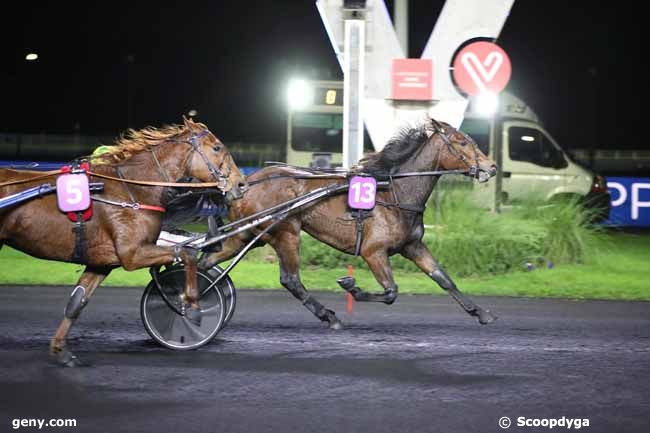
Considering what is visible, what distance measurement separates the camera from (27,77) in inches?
1882

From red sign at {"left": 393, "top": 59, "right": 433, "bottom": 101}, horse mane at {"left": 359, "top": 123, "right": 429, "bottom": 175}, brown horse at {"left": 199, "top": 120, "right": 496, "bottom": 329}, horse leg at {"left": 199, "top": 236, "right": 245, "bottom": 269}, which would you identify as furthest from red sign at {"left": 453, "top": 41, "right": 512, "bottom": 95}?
horse leg at {"left": 199, "top": 236, "right": 245, "bottom": 269}

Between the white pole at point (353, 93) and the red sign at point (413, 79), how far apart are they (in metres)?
0.74

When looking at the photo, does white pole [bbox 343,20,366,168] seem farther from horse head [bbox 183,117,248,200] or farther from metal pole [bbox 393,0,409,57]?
horse head [bbox 183,117,248,200]

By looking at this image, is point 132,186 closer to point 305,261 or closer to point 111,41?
point 305,261

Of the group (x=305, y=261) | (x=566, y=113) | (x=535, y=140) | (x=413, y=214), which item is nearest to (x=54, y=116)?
(x=566, y=113)

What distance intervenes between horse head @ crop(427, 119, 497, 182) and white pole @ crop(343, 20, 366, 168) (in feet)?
10.8

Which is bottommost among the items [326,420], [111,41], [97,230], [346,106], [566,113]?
[326,420]

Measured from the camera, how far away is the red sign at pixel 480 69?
1256 centimetres

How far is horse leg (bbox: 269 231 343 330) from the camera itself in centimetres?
813

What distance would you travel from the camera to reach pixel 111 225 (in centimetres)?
670

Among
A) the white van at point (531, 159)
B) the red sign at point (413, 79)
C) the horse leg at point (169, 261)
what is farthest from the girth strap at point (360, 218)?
the white van at point (531, 159)

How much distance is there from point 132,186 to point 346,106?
5.26 meters

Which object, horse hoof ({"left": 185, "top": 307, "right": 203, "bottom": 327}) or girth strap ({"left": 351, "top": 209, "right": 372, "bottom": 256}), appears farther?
girth strap ({"left": 351, "top": 209, "right": 372, "bottom": 256})

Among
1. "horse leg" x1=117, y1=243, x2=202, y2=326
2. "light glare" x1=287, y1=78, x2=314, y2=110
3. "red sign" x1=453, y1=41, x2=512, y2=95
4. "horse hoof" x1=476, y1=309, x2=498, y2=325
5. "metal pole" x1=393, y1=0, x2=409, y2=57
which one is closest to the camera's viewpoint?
"horse leg" x1=117, y1=243, x2=202, y2=326
